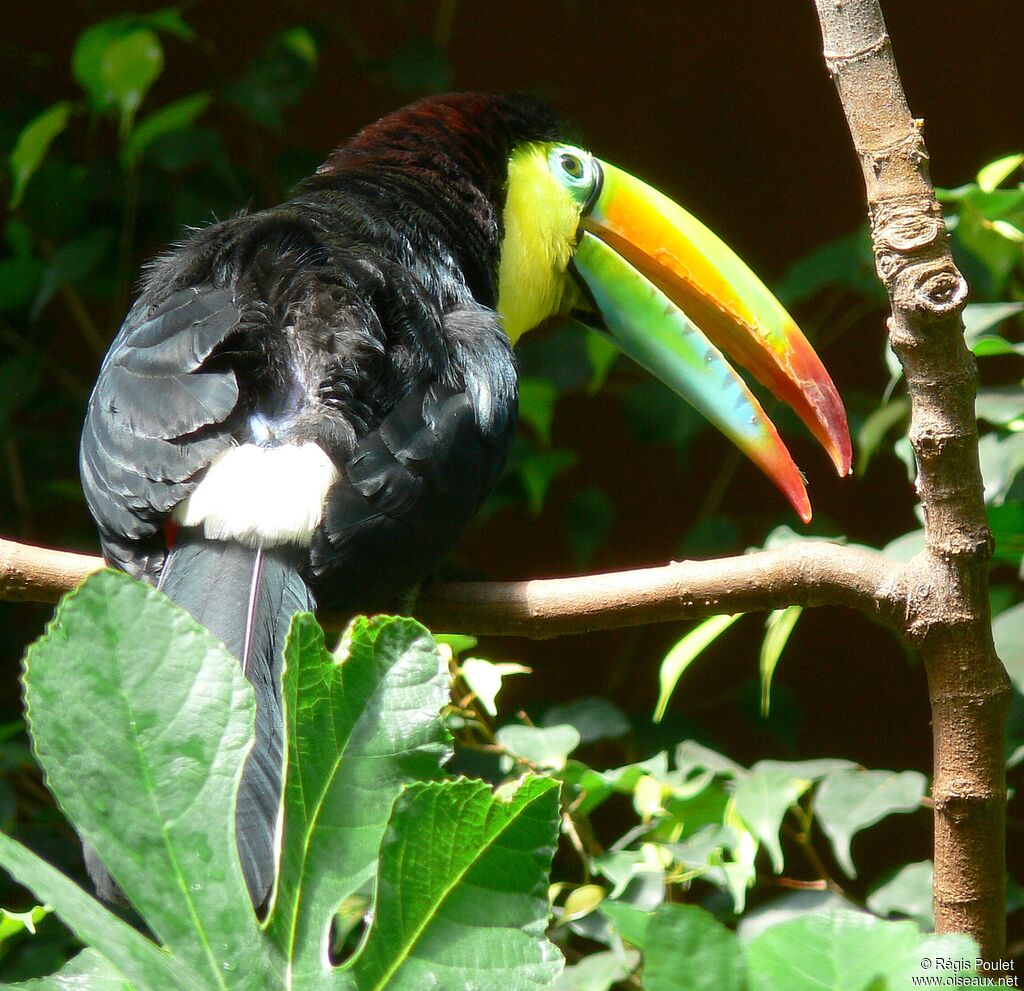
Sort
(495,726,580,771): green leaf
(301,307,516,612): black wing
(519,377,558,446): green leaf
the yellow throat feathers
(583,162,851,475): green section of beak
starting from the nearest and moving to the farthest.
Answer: (301,307,516,612): black wing < (495,726,580,771): green leaf < (583,162,851,475): green section of beak < the yellow throat feathers < (519,377,558,446): green leaf

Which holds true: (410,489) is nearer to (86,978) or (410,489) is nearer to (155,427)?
(155,427)

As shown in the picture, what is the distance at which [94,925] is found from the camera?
38 cm

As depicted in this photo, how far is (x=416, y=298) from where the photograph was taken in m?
1.50

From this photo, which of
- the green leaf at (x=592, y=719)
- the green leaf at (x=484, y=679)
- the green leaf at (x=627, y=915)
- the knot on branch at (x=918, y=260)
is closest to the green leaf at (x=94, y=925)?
the green leaf at (x=627, y=915)

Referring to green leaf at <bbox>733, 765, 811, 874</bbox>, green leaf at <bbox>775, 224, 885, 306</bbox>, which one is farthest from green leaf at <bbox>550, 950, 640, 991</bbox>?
green leaf at <bbox>775, 224, 885, 306</bbox>

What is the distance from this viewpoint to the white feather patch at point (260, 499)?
118 cm

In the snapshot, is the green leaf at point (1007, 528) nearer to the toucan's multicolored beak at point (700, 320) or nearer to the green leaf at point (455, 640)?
the toucan's multicolored beak at point (700, 320)

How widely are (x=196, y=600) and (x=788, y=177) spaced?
2058 mm

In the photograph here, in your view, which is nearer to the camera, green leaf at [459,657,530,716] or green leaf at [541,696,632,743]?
green leaf at [459,657,530,716]

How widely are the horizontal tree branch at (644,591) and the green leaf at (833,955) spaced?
2.27ft

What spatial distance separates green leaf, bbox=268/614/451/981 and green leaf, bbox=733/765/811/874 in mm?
944

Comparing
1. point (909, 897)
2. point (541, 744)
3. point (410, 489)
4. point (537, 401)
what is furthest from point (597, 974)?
point (537, 401)

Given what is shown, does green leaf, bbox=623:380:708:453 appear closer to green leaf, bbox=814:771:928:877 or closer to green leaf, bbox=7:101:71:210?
green leaf, bbox=814:771:928:877

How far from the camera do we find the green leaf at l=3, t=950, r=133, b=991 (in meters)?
0.44
